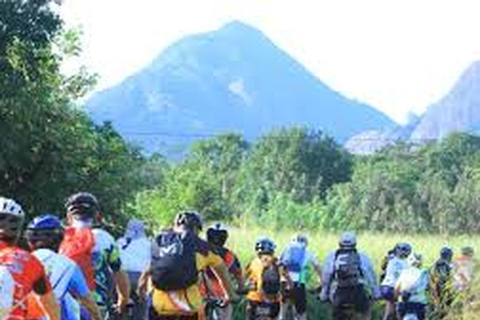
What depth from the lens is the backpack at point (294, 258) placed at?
20.1m

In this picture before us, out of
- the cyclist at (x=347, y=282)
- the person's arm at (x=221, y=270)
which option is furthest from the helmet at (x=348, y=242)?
the person's arm at (x=221, y=270)

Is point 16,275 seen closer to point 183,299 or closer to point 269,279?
point 183,299

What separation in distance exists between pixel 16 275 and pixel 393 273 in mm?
11762

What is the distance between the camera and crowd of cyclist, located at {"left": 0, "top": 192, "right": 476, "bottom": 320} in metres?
6.96

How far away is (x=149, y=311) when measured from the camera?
10.9 meters

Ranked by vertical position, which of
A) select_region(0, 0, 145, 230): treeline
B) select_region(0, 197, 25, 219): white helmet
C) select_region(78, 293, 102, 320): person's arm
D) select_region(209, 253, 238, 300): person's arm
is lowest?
select_region(78, 293, 102, 320): person's arm

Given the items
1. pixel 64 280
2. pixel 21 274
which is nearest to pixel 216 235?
pixel 64 280

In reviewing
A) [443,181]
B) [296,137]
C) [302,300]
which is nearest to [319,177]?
[296,137]

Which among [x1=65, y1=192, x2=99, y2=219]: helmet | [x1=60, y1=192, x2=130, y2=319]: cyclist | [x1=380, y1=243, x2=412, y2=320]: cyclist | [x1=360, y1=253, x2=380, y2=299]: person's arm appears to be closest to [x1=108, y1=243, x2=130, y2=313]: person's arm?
[x1=60, y1=192, x2=130, y2=319]: cyclist

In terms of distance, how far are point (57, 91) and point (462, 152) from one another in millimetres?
62249

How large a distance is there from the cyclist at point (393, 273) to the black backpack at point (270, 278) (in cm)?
168

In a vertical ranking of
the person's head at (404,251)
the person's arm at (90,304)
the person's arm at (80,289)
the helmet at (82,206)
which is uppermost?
the helmet at (82,206)

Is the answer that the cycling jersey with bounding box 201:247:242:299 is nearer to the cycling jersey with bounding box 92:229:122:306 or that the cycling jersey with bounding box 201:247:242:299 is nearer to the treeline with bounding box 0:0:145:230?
the cycling jersey with bounding box 92:229:122:306

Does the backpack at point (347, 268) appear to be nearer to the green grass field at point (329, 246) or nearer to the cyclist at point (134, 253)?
the cyclist at point (134, 253)
